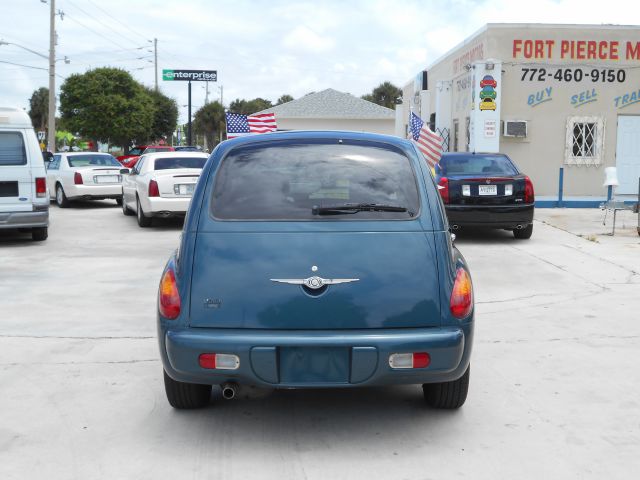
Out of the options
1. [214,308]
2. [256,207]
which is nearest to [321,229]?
[256,207]

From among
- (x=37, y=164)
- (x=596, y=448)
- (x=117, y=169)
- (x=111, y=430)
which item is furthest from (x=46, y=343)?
(x=117, y=169)

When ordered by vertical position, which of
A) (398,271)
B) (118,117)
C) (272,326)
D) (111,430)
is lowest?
(111,430)

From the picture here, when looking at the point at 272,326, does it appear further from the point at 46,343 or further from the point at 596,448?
the point at 46,343

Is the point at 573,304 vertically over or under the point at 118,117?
under

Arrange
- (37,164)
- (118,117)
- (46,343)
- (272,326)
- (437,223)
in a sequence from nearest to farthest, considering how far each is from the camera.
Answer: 1. (272,326)
2. (437,223)
3. (46,343)
4. (37,164)
5. (118,117)

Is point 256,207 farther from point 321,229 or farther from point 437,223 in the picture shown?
point 437,223

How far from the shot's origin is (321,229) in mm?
4258

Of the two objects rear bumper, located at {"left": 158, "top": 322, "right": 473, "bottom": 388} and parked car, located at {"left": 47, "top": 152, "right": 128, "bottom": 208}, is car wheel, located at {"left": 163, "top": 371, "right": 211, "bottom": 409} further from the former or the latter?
parked car, located at {"left": 47, "top": 152, "right": 128, "bottom": 208}

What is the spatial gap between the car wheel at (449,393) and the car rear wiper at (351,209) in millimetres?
1056

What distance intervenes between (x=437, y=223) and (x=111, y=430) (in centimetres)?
216

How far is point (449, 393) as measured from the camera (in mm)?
4641

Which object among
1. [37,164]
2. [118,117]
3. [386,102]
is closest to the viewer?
[37,164]

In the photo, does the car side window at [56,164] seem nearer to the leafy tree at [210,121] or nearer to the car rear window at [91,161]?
the car rear window at [91,161]

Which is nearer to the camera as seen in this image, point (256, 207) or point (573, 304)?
point (256, 207)
